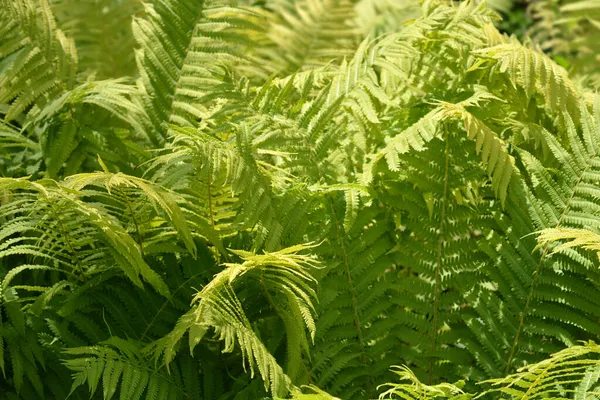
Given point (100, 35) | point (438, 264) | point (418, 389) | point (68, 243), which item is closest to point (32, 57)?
point (100, 35)

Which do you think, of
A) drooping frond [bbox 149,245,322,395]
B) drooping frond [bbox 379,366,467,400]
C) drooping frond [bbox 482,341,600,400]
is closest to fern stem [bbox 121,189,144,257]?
drooping frond [bbox 149,245,322,395]

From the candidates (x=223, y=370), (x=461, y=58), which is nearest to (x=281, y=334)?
(x=223, y=370)

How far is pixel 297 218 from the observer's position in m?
1.54

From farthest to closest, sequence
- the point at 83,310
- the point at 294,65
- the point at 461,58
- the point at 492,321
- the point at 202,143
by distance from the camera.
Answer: the point at 294,65 < the point at 461,58 < the point at 492,321 < the point at 83,310 < the point at 202,143

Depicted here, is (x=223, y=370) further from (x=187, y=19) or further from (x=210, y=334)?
(x=187, y=19)

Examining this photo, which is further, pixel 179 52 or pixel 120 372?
pixel 179 52

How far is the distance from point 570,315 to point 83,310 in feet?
3.33

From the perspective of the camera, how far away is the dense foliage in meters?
1.43

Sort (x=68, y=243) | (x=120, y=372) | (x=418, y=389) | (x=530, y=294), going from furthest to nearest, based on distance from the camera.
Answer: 1. (x=530, y=294)
2. (x=68, y=243)
3. (x=120, y=372)
4. (x=418, y=389)

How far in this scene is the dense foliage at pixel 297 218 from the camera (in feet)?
4.68

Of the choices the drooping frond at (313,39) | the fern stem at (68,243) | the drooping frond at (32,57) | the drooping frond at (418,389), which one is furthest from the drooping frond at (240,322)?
the drooping frond at (313,39)

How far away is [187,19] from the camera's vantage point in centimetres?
189

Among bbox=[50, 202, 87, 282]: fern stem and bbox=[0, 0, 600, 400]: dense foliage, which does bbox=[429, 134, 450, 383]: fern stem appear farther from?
bbox=[50, 202, 87, 282]: fern stem

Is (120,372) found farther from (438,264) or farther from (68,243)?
(438,264)
